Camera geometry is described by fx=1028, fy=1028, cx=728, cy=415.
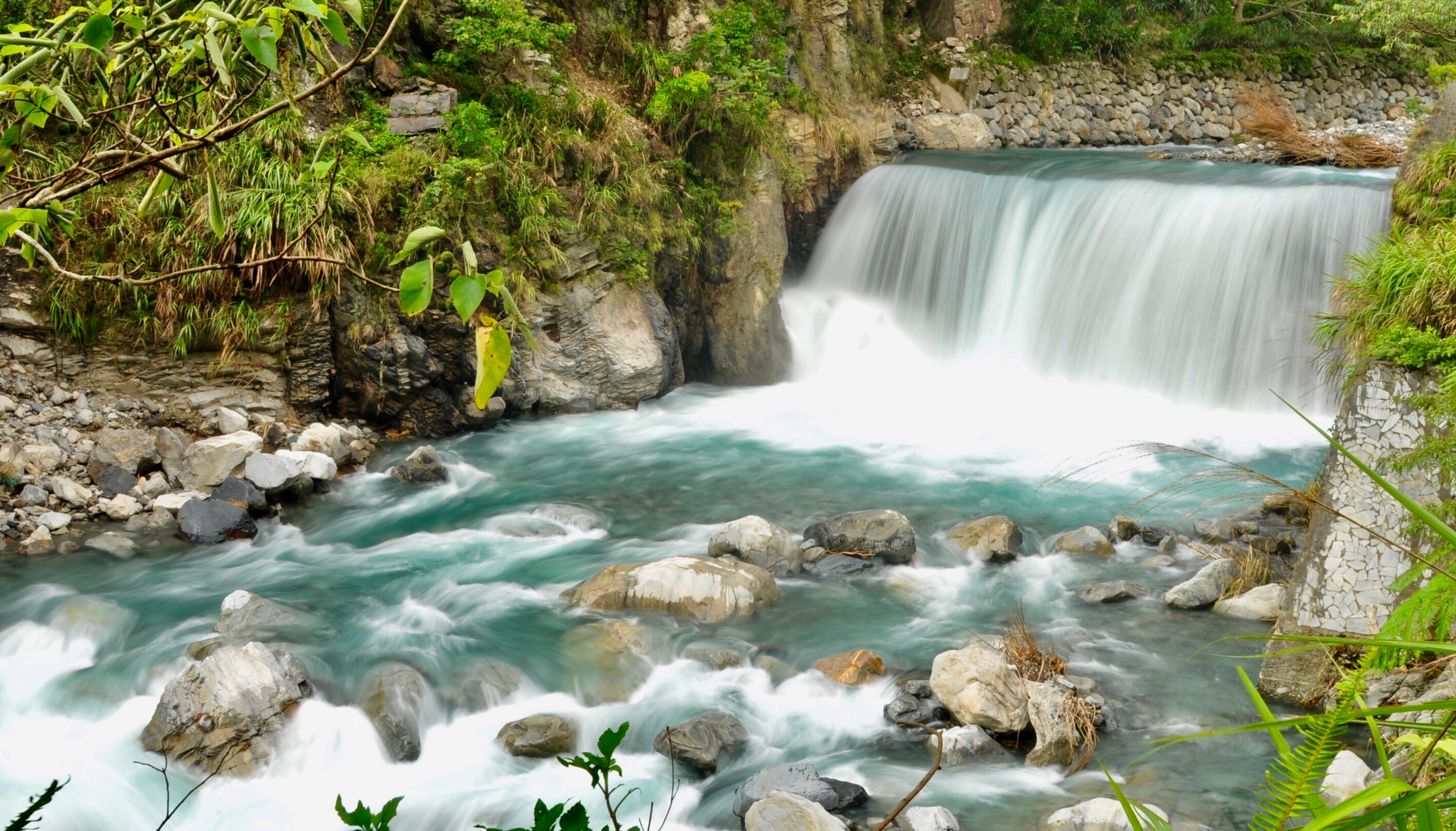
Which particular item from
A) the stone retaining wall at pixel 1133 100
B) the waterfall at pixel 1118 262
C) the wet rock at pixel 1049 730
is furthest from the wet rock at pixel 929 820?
the stone retaining wall at pixel 1133 100

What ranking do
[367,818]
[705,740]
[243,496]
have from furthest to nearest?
[243,496]
[705,740]
[367,818]

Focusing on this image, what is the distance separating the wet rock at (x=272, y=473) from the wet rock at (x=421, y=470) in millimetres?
727

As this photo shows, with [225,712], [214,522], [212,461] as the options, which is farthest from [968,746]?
[212,461]

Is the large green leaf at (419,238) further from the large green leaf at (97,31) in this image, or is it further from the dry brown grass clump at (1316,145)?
the dry brown grass clump at (1316,145)

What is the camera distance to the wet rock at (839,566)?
6.20m

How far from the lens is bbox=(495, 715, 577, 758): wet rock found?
4.48 meters

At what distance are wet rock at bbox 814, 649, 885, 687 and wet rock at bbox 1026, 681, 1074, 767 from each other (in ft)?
2.61

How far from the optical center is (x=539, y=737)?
4.51 meters

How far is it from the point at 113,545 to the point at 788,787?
4.64 m

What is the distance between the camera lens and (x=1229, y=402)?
30.4ft

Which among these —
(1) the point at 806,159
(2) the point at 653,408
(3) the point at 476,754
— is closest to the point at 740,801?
(3) the point at 476,754

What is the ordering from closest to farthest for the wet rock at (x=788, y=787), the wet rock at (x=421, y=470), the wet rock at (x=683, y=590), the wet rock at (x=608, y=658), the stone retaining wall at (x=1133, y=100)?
the wet rock at (x=788, y=787) < the wet rock at (x=608, y=658) < the wet rock at (x=683, y=590) < the wet rock at (x=421, y=470) < the stone retaining wall at (x=1133, y=100)

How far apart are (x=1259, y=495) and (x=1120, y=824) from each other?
155 inches

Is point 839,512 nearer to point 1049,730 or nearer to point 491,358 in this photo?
point 1049,730
